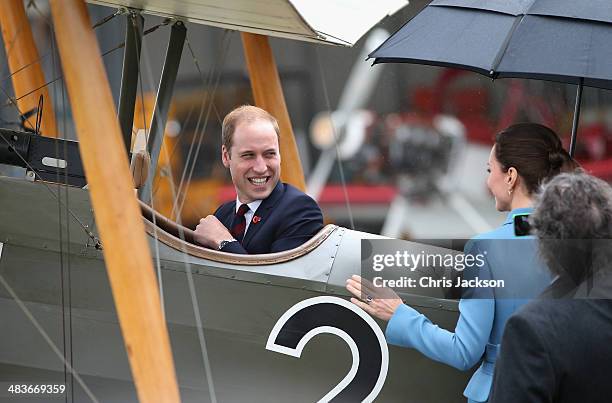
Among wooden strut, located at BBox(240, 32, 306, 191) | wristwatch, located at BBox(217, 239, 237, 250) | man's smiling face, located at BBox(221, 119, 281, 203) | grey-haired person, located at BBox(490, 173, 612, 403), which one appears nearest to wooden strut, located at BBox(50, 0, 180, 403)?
wristwatch, located at BBox(217, 239, 237, 250)

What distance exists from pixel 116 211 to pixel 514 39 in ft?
4.13

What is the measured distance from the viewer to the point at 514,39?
267 centimetres

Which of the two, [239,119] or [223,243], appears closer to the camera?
[223,243]

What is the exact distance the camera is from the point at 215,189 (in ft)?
29.0

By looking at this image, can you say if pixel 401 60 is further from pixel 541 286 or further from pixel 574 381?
pixel 574 381

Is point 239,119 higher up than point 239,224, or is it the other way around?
point 239,119

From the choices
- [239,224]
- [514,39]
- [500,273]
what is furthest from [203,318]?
[514,39]

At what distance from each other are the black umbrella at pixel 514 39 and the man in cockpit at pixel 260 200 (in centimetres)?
44

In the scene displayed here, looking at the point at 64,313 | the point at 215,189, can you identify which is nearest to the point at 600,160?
the point at 215,189

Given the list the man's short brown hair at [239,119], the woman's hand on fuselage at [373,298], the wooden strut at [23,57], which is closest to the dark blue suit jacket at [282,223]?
the man's short brown hair at [239,119]

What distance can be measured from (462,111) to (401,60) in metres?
6.84

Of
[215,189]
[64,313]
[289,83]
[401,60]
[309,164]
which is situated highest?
[289,83]

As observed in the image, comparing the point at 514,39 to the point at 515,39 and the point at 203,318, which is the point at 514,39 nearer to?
the point at 515,39

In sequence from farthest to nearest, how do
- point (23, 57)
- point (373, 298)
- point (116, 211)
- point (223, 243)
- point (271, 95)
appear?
point (23, 57) < point (271, 95) < point (223, 243) < point (373, 298) < point (116, 211)
